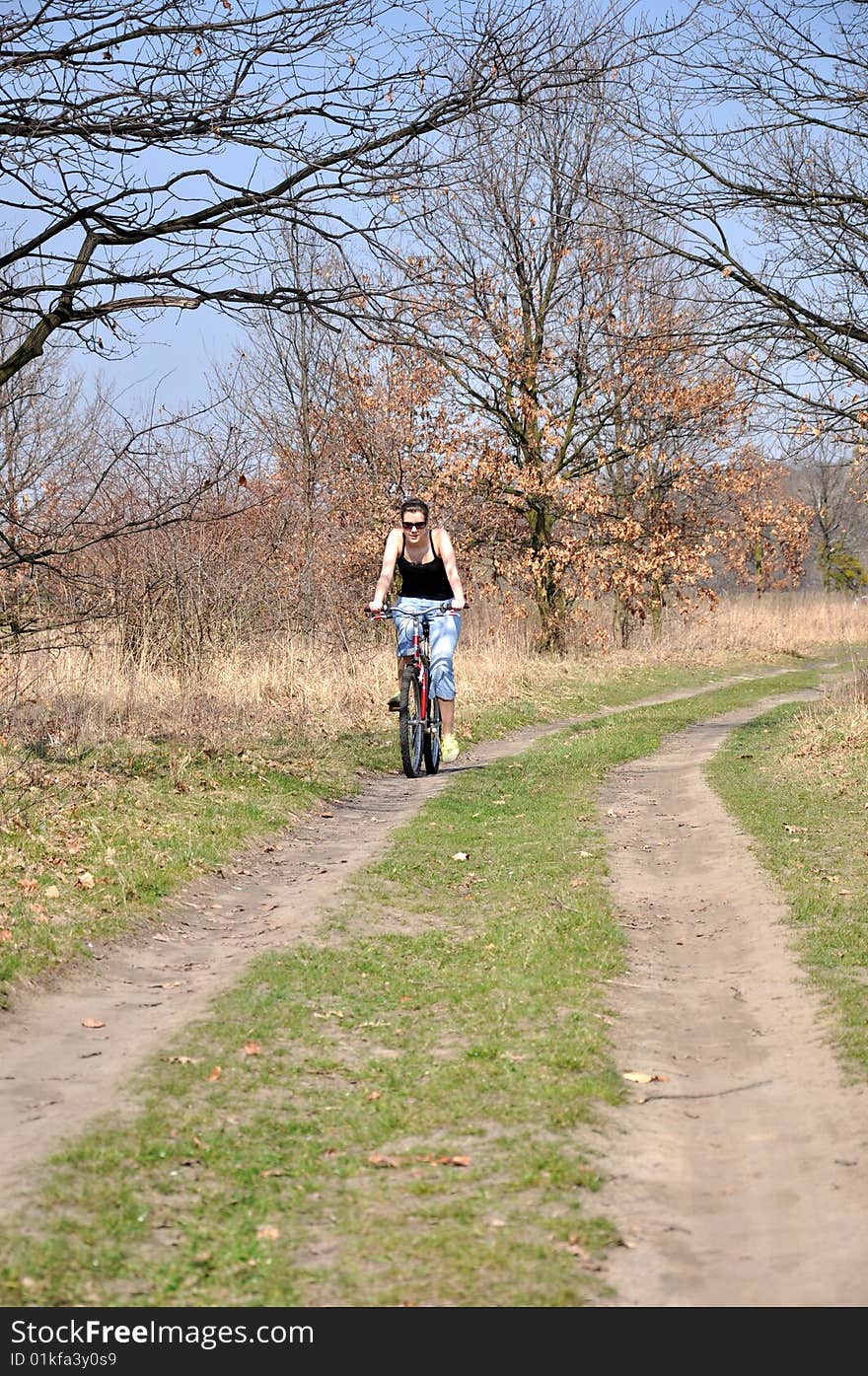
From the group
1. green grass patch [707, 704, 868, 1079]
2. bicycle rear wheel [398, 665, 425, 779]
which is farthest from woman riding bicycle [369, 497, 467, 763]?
green grass patch [707, 704, 868, 1079]

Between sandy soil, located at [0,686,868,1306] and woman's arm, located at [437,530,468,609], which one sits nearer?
sandy soil, located at [0,686,868,1306]

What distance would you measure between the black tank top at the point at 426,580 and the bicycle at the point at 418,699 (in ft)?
0.54

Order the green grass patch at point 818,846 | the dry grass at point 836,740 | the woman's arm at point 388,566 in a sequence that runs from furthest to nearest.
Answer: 1. the dry grass at point 836,740
2. the woman's arm at point 388,566
3. the green grass patch at point 818,846

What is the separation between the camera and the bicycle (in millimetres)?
12188

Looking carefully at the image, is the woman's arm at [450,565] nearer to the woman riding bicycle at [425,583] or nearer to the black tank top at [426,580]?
the woman riding bicycle at [425,583]

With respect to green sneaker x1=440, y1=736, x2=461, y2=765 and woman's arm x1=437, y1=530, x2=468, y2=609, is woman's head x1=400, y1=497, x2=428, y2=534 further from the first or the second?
green sneaker x1=440, y1=736, x2=461, y2=765

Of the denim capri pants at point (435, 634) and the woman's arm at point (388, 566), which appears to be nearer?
the woman's arm at point (388, 566)

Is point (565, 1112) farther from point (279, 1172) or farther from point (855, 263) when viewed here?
point (855, 263)

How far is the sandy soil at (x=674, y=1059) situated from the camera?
12.3 ft

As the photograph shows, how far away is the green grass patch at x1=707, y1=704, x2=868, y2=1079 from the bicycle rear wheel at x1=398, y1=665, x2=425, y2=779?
2.90 meters

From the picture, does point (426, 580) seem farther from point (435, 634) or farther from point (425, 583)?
point (435, 634)

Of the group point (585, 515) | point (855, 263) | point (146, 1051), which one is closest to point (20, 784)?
point (146, 1051)

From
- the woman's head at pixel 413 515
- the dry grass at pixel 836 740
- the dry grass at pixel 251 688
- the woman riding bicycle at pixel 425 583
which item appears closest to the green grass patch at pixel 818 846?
the dry grass at pixel 836 740

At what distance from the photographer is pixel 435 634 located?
12.4 m
